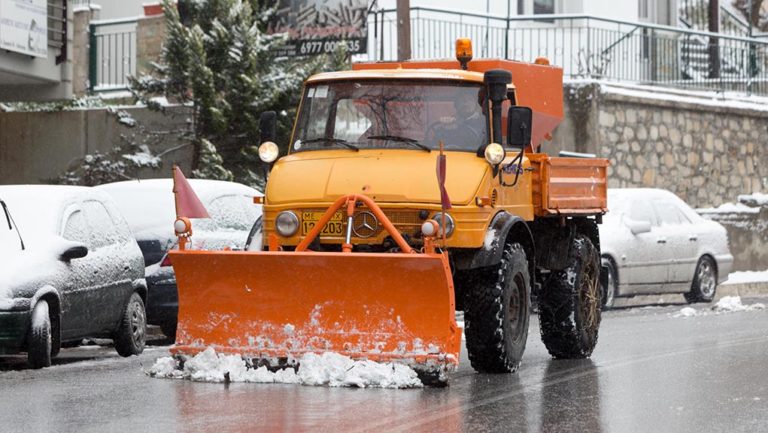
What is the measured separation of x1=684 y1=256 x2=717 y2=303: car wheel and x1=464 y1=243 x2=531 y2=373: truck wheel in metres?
11.2

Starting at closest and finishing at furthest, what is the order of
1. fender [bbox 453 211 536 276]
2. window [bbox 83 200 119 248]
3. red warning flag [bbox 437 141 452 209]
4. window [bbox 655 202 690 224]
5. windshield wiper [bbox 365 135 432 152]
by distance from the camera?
1. red warning flag [bbox 437 141 452 209]
2. fender [bbox 453 211 536 276]
3. windshield wiper [bbox 365 135 432 152]
4. window [bbox 83 200 119 248]
5. window [bbox 655 202 690 224]

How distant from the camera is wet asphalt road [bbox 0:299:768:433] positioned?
9227 millimetres

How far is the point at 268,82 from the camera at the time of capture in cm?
2475

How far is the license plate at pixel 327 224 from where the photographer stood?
11.5 metres

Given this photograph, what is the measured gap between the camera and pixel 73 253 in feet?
→ 43.6

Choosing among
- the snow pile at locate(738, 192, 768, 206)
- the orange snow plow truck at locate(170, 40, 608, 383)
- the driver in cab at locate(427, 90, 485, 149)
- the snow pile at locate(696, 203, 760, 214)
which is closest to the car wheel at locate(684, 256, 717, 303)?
the snow pile at locate(696, 203, 760, 214)

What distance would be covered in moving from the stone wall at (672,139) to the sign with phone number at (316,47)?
397 centimetres

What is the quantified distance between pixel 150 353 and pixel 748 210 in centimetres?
1694

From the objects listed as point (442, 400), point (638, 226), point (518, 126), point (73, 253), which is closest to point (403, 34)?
point (638, 226)

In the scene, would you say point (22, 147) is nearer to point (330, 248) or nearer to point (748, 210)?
point (748, 210)

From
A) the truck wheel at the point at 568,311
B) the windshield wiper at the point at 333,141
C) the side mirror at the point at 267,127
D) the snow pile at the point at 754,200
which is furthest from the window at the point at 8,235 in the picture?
the snow pile at the point at 754,200

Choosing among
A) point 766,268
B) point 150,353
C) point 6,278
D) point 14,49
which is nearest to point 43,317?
point 6,278

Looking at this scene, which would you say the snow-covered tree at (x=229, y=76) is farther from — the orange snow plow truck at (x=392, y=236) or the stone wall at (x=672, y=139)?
the orange snow plow truck at (x=392, y=236)

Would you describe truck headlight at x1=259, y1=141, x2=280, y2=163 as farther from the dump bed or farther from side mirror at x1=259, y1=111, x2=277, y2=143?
the dump bed
